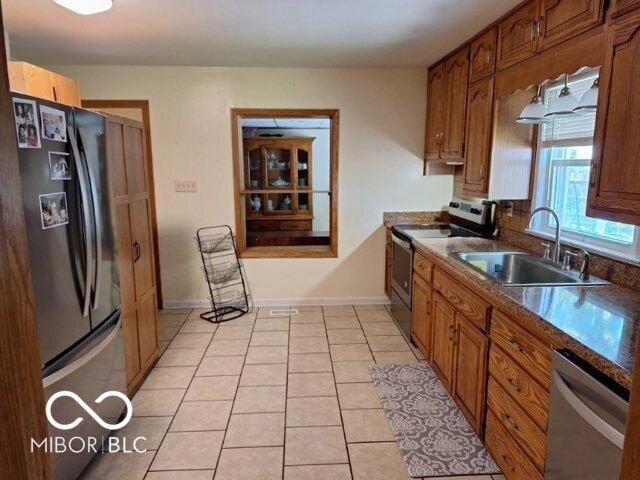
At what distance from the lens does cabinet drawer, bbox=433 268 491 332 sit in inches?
77.2

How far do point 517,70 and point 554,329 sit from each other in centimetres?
159

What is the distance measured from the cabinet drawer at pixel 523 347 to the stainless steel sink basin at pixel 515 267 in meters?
0.41

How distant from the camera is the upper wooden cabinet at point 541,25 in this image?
1.77 metres

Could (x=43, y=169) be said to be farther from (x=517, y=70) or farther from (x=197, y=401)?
(x=517, y=70)

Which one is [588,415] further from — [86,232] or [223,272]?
[223,272]

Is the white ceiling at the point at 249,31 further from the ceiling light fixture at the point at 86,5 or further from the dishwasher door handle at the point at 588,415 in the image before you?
the dishwasher door handle at the point at 588,415

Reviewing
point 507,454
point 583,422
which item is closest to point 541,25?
point 583,422

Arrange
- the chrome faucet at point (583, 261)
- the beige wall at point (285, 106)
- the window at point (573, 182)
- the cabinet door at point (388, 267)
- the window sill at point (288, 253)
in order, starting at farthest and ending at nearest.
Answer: the window sill at point (288, 253) → the cabinet door at point (388, 267) → the beige wall at point (285, 106) → the window at point (573, 182) → the chrome faucet at point (583, 261)

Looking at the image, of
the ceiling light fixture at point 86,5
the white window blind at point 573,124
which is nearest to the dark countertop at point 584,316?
the white window blind at point 573,124

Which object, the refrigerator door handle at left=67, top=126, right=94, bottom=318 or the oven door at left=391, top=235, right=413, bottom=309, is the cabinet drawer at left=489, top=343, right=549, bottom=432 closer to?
the oven door at left=391, top=235, right=413, bottom=309

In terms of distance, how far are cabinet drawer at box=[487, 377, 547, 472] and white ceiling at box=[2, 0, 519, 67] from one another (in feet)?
6.69

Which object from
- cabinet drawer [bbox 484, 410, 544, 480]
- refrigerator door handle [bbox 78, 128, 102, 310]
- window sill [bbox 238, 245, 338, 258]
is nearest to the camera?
cabinet drawer [bbox 484, 410, 544, 480]

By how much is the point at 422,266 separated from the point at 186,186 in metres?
2.35

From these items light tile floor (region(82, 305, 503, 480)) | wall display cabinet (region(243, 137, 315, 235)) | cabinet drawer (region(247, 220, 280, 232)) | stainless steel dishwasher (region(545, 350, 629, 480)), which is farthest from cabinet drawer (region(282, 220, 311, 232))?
stainless steel dishwasher (region(545, 350, 629, 480))
